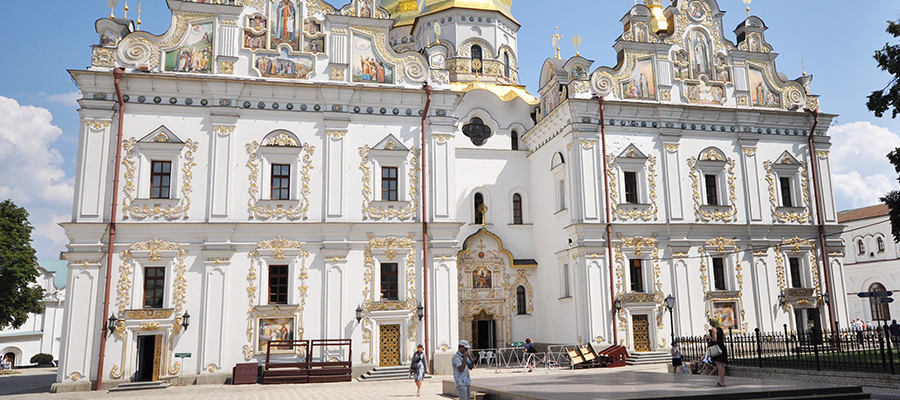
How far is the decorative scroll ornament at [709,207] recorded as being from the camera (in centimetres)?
2598

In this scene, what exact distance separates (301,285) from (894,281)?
39.6 metres

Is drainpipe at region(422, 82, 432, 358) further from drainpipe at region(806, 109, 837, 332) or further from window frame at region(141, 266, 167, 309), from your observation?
drainpipe at region(806, 109, 837, 332)

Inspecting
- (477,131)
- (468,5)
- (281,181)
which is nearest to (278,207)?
(281,181)

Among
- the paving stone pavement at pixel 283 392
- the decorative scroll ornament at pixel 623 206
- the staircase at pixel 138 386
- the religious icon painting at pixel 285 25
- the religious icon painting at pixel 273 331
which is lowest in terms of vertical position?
the paving stone pavement at pixel 283 392

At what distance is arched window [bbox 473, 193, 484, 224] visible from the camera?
27839mm

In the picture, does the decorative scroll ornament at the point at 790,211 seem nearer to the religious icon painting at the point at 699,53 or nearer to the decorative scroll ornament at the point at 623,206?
the religious icon painting at the point at 699,53

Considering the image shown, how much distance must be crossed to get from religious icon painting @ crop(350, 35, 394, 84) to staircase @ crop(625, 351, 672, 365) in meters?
12.7

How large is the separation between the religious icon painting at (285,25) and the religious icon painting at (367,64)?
195 cm

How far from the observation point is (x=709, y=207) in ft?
85.6

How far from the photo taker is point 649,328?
2458 cm

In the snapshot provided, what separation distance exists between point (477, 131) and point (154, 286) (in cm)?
1409

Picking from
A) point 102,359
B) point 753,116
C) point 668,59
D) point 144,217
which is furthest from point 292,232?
point 753,116

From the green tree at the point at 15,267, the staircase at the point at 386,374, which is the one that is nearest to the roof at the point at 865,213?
the staircase at the point at 386,374

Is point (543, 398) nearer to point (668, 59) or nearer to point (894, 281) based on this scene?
point (668, 59)
